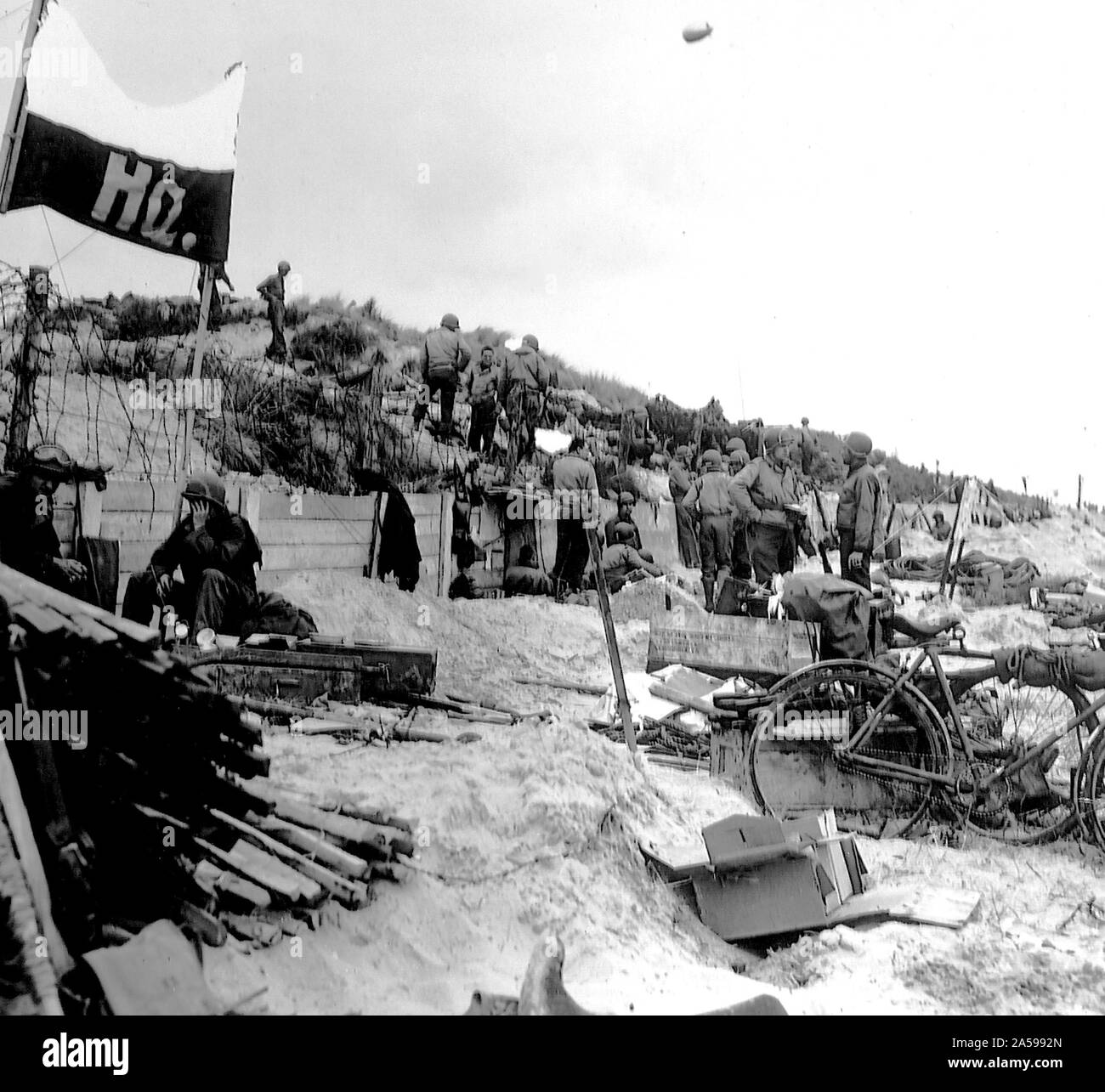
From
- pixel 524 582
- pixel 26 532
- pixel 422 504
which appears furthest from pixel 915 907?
pixel 26 532

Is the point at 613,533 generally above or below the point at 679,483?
below

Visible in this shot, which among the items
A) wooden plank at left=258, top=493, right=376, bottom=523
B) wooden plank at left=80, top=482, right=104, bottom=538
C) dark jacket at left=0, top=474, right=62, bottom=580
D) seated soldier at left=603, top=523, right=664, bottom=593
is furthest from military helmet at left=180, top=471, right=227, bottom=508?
seated soldier at left=603, top=523, right=664, bottom=593

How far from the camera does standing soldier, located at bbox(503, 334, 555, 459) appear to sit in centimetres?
339

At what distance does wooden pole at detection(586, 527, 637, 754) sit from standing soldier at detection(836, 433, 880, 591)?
0.99m

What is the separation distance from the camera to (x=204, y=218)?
2979 mm

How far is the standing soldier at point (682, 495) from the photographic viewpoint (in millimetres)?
3975

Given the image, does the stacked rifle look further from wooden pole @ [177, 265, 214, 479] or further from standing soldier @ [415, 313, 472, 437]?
standing soldier @ [415, 313, 472, 437]

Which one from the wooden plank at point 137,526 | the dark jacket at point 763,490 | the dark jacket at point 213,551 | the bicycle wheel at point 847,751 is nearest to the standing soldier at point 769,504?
the dark jacket at point 763,490

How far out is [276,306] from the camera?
3.15m

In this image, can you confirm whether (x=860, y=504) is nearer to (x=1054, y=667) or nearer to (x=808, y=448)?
(x=808, y=448)

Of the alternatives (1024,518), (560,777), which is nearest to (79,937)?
(560,777)

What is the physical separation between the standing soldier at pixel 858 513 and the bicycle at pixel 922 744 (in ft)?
1.23

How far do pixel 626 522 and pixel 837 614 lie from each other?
0.92m

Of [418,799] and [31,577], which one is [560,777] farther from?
[31,577]
